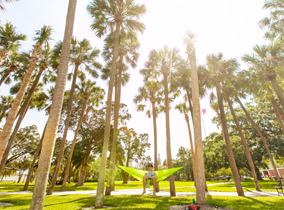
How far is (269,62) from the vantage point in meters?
14.1

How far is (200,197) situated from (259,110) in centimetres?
2528

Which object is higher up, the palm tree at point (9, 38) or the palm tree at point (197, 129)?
the palm tree at point (9, 38)

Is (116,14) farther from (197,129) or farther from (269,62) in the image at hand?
(269,62)

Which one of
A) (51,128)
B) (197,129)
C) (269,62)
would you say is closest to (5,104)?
(51,128)

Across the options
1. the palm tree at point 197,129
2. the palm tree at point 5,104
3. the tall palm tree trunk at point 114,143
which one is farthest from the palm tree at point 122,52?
the palm tree at point 5,104

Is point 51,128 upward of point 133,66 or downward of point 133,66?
downward

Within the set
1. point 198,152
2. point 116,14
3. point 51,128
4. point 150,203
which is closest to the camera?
point 51,128

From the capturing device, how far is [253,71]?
14.9 meters

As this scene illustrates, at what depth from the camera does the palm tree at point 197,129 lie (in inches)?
247

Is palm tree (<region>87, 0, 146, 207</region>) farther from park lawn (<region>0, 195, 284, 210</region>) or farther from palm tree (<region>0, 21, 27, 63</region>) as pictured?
park lawn (<region>0, 195, 284, 210</region>)

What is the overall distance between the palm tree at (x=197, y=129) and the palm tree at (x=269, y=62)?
956cm

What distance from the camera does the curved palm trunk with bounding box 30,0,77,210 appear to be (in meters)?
3.91

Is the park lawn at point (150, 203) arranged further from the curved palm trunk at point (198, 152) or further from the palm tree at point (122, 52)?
the palm tree at point (122, 52)

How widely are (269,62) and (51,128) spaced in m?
17.9
